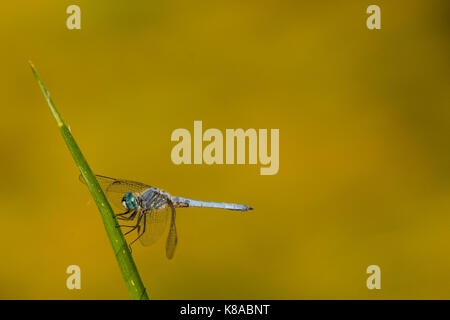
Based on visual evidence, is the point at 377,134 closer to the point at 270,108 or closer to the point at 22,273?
the point at 270,108

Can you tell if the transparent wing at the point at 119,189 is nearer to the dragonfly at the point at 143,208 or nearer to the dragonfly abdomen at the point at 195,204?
the dragonfly at the point at 143,208

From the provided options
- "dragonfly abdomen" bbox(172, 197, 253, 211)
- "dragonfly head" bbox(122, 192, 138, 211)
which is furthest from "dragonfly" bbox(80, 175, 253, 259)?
"dragonfly abdomen" bbox(172, 197, 253, 211)

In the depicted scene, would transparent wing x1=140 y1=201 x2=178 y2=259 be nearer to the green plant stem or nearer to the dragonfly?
the dragonfly

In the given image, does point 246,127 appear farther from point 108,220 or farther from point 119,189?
point 108,220

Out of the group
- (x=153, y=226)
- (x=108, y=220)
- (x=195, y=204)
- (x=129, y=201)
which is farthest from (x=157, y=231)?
(x=108, y=220)

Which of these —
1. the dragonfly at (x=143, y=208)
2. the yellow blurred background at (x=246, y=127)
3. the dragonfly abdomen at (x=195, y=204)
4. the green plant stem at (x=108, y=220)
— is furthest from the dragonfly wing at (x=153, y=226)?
the green plant stem at (x=108, y=220)

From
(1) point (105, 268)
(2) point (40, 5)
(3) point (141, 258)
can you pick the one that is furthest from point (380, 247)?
(2) point (40, 5)
